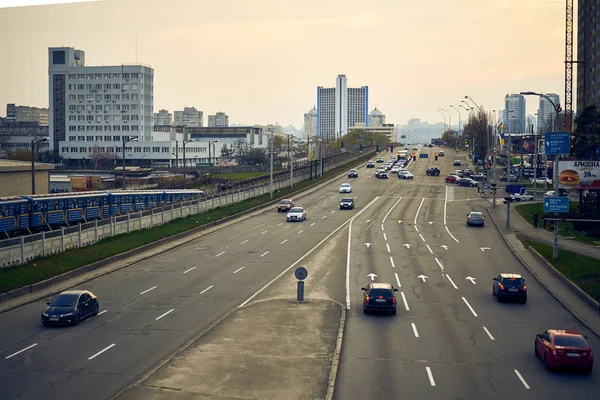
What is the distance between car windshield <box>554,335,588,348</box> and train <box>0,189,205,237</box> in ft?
120

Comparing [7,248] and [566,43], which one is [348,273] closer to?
[7,248]

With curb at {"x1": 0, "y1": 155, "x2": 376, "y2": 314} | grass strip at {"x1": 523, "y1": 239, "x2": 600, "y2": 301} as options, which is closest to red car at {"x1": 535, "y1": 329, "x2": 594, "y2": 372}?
grass strip at {"x1": 523, "y1": 239, "x2": 600, "y2": 301}

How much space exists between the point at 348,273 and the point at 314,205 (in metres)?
38.0

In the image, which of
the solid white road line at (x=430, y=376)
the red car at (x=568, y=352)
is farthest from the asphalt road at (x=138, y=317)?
the red car at (x=568, y=352)

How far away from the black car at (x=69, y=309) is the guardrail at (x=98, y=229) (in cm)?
1030

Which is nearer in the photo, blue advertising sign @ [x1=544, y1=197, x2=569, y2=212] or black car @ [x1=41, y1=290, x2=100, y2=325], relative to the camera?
black car @ [x1=41, y1=290, x2=100, y2=325]

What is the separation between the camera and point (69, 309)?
2667cm

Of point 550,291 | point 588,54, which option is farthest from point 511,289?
point 588,54

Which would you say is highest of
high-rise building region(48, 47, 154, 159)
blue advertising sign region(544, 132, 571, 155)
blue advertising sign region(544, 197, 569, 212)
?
high-rise building region(48, 47, 154, 159)

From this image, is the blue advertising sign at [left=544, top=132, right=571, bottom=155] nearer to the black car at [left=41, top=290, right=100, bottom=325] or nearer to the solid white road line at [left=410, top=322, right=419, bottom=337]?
the solid white road line at [left=410, top=322, right=419, bottom=337]

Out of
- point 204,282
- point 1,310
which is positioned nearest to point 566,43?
point 204,282

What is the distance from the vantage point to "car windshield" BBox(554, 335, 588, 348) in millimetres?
21234

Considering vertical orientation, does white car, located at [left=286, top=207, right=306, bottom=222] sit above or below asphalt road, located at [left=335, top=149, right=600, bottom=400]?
above

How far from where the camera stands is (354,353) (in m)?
23.0
